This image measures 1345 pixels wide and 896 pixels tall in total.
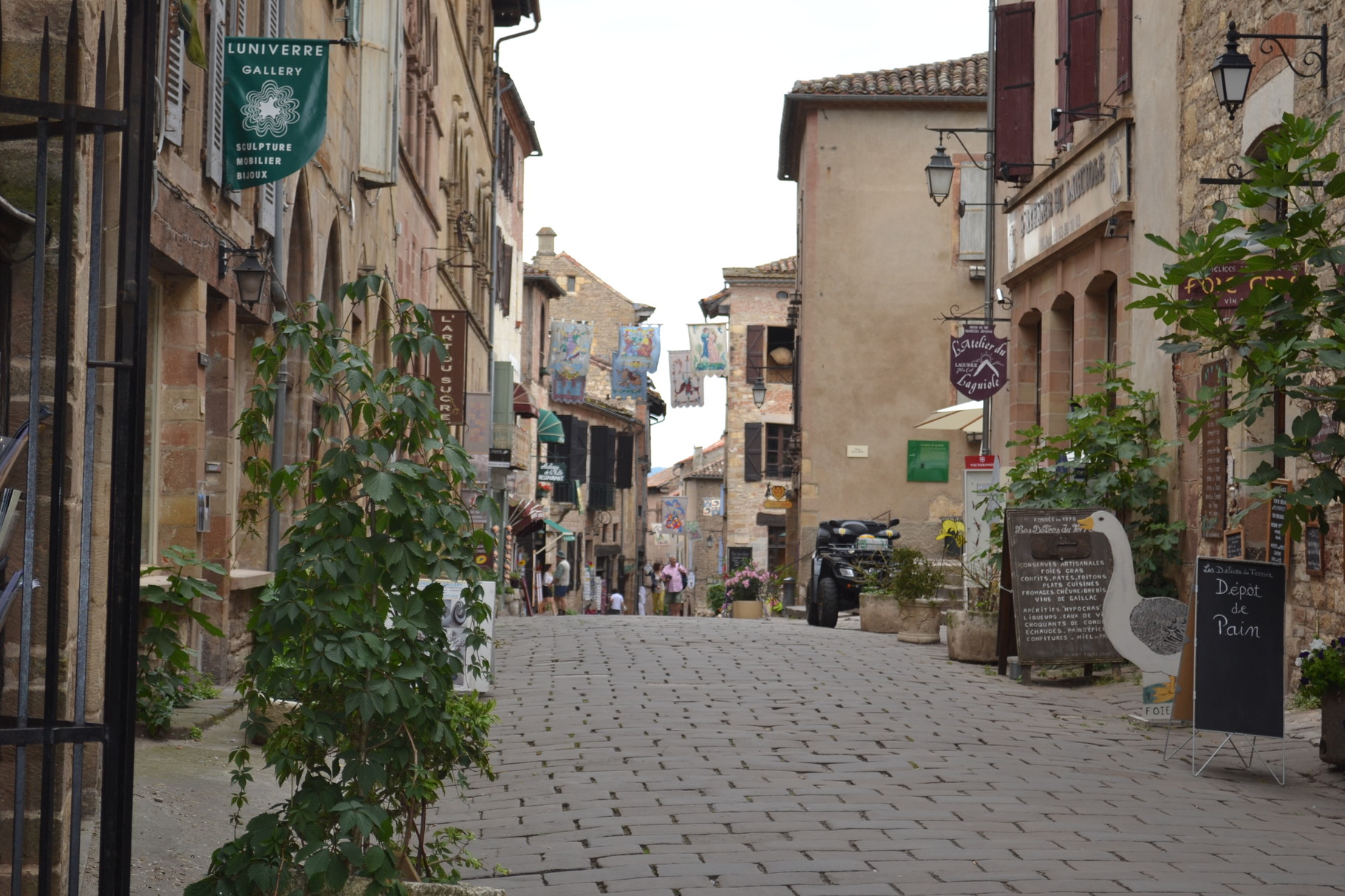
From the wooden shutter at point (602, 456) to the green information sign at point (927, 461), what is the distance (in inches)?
1005

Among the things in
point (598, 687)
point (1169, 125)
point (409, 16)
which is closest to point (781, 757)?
point (598, 687)

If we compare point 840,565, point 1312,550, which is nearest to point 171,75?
point 1312,550

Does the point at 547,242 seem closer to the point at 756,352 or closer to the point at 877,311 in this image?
the point at 756,352

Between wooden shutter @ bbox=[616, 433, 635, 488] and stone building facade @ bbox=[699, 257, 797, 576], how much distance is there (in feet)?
15.6

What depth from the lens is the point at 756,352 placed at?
172ft

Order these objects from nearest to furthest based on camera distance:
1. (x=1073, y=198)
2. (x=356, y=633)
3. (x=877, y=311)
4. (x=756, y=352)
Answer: (x=356, y=633)
(x=1073, y=198)
(x=877, y=311)
(x=756, y=352)

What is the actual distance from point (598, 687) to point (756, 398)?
3834cm

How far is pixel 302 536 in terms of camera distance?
188 inches

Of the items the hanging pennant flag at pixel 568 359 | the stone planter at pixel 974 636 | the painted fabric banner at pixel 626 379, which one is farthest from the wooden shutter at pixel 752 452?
the stone planter at pixel 974 636

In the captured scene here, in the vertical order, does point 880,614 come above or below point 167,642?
below

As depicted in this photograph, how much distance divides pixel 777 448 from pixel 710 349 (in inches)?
165

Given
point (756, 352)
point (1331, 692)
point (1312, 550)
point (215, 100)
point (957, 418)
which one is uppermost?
point (756, 352)

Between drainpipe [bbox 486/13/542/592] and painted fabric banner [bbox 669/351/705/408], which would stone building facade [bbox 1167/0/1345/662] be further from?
painted fabric banner [bbox 669/351/705/408]

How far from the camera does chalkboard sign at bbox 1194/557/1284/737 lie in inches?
334
